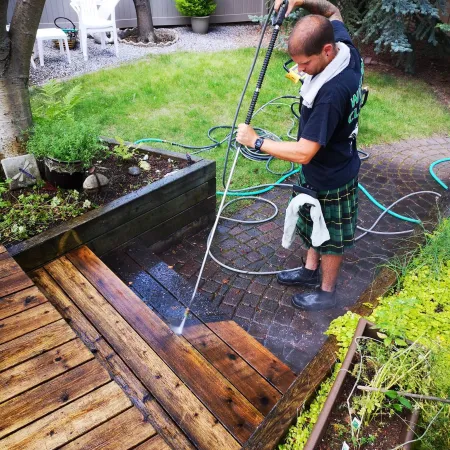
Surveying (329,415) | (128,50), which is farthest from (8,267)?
(128,50)

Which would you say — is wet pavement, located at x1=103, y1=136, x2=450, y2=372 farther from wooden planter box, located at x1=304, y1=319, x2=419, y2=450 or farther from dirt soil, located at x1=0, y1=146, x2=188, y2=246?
wooden planter box, located at x1=304, y1=319, x2=419, y2=450

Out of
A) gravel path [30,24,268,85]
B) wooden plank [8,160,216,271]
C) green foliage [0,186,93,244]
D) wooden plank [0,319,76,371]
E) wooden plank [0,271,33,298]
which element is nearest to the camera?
wooden plank [0,319,76,371]

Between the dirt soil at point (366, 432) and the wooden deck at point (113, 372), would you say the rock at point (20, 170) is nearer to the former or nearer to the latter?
the wooden deck at point (113, 372)

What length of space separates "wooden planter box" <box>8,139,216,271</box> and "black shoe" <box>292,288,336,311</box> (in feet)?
4.08

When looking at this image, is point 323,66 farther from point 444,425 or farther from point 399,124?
point 399,124

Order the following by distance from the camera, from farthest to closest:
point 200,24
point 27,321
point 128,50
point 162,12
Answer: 1. point 162,12
2. point 200,24
3. point 128,50
4. point 27,321

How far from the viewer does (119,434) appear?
165 centimetres

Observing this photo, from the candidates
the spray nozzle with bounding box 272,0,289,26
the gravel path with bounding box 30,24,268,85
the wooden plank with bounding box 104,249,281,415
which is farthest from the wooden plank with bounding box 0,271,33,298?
the gravel path with bounding box 30,24,268,85

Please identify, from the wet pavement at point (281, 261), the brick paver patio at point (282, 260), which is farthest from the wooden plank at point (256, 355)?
the brick paver patio at point (282, 260)

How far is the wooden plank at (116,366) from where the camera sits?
186 cm

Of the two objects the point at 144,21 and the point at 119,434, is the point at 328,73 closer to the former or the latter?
the point at 119,434

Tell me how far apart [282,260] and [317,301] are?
2.03 ft

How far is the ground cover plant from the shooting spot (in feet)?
4.91

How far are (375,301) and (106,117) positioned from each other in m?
4.56
